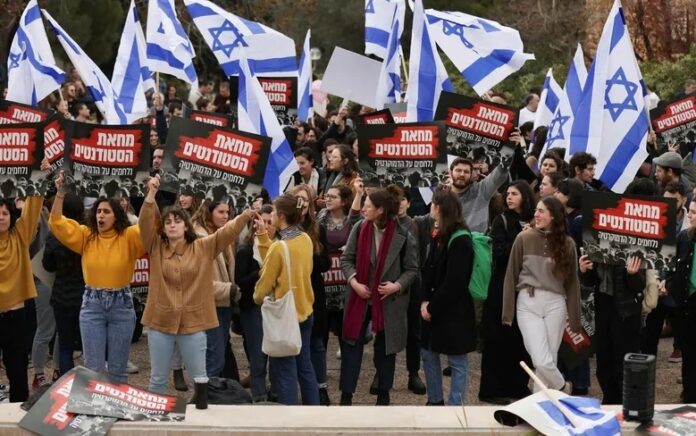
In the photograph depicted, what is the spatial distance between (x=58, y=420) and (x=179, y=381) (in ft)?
12.1

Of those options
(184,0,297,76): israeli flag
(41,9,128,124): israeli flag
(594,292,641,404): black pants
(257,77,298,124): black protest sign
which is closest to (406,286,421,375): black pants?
(594,292,641,404): black pants

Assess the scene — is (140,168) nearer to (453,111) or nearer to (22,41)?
(453,111)

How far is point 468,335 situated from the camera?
34.4ft

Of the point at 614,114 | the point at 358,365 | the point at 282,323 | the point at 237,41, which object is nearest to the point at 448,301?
the point at 358,365

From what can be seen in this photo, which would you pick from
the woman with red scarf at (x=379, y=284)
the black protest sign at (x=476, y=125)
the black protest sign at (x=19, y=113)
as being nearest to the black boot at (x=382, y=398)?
the woman with red scarf at (x=379, y=284)

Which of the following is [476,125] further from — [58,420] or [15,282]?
[58,420]

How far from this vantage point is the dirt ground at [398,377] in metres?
11.5

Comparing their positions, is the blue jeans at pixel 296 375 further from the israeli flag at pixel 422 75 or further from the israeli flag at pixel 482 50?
the israeli flag at pixel 482 50

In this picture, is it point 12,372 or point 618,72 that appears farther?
point 618,72

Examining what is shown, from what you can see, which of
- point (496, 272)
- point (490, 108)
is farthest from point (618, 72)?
point (496, 272)

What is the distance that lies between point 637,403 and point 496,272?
329cm

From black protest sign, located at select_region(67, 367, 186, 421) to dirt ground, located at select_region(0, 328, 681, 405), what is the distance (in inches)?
124

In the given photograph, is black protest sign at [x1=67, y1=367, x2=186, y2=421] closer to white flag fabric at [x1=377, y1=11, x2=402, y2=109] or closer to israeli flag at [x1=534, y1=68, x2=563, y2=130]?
white flag fabric at [x1=377, y1=11, x2=402, y2=109]

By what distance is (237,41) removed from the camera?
16.7 metres
